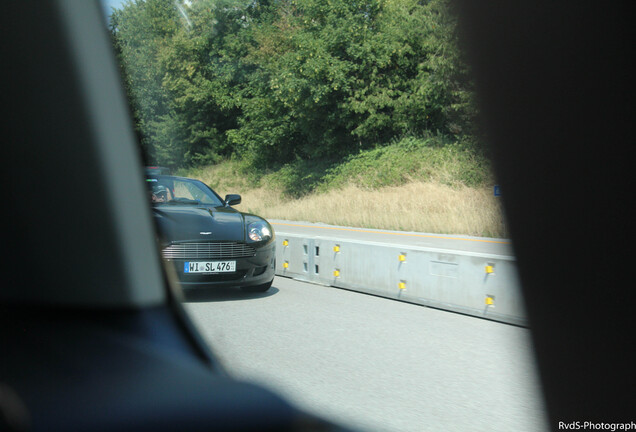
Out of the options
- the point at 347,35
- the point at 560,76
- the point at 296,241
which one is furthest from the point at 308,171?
the point at 560,76

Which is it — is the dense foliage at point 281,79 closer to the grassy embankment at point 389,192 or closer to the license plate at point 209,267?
the grassy embankment at point 389,192

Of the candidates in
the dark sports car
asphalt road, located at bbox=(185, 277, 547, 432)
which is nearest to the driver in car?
the dark sports car

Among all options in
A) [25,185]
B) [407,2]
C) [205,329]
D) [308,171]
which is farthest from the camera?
[308,171]

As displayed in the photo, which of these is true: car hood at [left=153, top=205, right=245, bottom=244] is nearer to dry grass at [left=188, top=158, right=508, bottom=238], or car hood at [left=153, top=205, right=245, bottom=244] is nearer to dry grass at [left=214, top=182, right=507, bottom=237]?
dry grass at [left=188, top=158, right=508, bottom=238]

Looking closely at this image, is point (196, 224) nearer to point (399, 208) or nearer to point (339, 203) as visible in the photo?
point (399, 208)

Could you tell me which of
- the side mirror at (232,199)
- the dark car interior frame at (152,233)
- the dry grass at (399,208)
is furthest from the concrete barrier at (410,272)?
the dry grass at (399,208)

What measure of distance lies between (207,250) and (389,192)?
19.2m

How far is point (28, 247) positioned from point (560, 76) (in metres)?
2.30

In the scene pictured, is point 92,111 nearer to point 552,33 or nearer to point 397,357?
point 552,33

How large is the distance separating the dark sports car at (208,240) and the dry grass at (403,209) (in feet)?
34.1

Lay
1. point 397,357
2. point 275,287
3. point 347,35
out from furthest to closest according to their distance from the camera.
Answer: point 347,35, point 275,287, point 397,357

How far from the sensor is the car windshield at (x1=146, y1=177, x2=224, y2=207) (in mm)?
8008

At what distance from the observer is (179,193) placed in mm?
8414

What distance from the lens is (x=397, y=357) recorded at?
526 cm
